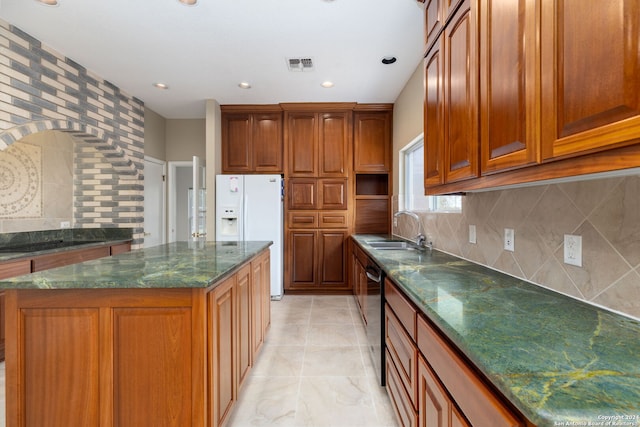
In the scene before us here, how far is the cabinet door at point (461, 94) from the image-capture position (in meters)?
1.21

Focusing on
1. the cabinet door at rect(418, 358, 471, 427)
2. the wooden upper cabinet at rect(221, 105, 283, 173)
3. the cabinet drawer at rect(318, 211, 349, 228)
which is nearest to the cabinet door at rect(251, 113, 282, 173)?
the wooden upper cabinet at rect(221, 105, 283, 173)

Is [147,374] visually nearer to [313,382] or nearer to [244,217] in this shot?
[313,382]

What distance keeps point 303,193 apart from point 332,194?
16.4 inches

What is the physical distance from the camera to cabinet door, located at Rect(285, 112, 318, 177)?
4.11 meters

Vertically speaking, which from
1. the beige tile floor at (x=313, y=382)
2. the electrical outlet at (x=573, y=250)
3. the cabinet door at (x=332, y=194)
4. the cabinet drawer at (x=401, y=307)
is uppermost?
the cabinet door at (x=332, y=194)

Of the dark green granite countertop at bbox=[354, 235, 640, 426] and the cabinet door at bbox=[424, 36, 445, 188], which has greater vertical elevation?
the cabinet door at bbox=[424, 36, 445, 188]

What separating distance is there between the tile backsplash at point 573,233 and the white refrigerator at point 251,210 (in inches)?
105

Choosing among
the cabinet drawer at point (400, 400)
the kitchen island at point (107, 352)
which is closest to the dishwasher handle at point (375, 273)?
the cabinet drawer at point (400, 400)

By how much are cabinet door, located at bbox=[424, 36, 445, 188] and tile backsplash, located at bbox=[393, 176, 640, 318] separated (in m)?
0.33

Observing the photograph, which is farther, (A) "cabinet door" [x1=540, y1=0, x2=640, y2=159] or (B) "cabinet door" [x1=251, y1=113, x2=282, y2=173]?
(B) "cabinet door" [x1=251, y1=113, x2=282, y2=173]

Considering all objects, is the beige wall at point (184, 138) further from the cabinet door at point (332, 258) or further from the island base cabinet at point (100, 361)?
the island base cabinet at point (100, 361)

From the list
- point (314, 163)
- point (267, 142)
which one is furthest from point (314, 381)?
point (267, 142)

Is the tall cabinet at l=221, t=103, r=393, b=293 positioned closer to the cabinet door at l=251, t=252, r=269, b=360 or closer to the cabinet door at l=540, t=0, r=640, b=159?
the cabinet door at l=251, t=252, r=269, b=360

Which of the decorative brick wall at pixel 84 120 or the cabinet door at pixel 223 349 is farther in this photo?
the decorative brick wall at pixel 84 120
